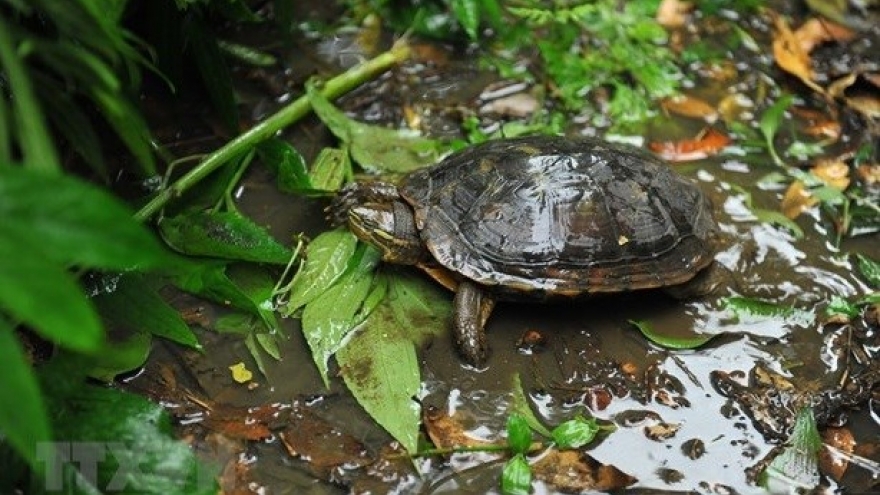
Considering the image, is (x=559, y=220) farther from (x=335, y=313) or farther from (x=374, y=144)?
(x=374, y=144)

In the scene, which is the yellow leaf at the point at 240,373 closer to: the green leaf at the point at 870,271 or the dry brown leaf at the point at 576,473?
the dry brown leaf at the point at 576,473

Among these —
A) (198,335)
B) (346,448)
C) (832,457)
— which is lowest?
(832,457)

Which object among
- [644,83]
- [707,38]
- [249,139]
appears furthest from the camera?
[707,38]

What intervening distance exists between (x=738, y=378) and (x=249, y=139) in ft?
6.89

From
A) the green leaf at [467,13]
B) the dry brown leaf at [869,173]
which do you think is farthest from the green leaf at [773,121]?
the green leaf at [467,13]

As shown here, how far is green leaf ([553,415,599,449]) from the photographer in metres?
2.89

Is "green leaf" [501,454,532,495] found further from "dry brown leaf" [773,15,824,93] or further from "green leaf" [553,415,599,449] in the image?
"dry brown leaf" [773,15,824,93]

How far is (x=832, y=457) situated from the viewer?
9.68ft

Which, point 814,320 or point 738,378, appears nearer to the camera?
point 738,378

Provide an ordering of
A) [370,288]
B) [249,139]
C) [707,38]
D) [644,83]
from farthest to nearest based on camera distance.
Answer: [707,38]
[644,83]
[249,139]
[370,288]

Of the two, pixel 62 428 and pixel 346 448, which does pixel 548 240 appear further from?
pixel 62 428

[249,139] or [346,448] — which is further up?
[249,139]

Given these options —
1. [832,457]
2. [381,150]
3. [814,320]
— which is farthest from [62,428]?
[814,320]

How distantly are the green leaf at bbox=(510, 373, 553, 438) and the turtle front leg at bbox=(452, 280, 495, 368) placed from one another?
0.16 metres
